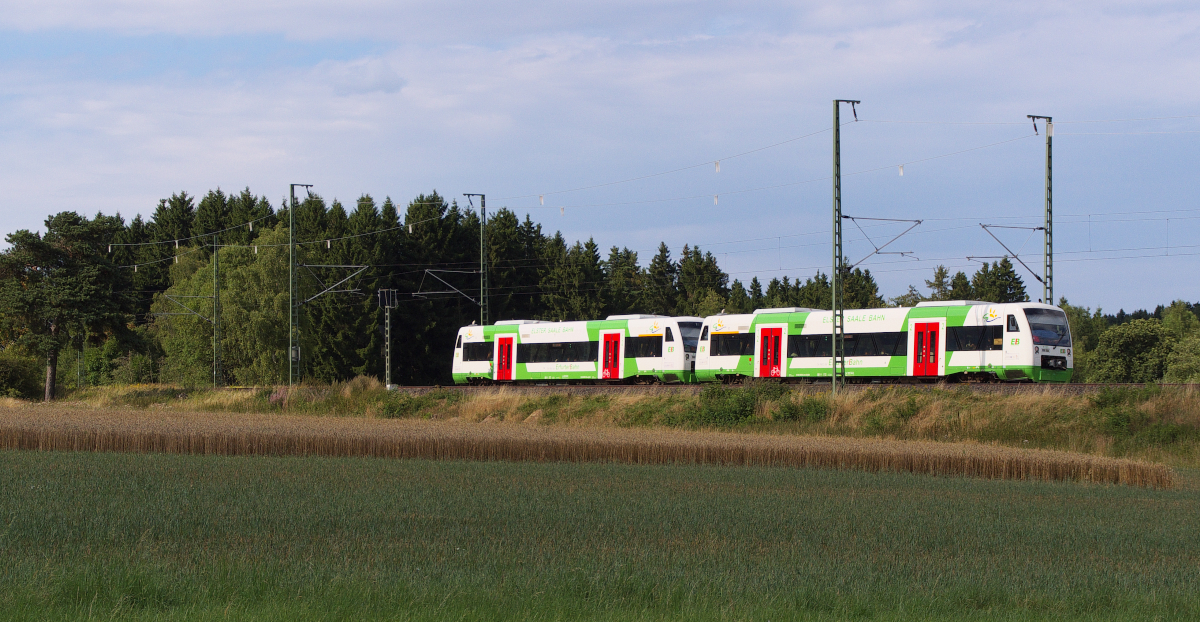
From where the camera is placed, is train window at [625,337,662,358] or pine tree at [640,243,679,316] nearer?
train window at [625,337,662,358]

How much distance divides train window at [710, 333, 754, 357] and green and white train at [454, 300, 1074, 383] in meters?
0.04

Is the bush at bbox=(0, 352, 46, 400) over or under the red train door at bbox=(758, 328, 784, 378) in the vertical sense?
under

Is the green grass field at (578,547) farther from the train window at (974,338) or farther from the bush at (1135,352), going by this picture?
the bush at (1135,352)

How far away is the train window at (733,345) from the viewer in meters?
42.2

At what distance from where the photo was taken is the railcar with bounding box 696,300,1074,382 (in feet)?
116

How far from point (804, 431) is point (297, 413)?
994 inches

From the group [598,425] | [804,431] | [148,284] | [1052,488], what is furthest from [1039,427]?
[148,284]

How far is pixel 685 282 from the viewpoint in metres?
105

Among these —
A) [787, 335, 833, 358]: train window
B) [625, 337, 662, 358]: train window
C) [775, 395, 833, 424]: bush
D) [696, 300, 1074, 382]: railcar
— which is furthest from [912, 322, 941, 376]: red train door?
[625, 337, 662, 358]: train window

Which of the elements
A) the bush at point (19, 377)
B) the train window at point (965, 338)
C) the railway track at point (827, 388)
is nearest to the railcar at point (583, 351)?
the railway track at point (827, 388)

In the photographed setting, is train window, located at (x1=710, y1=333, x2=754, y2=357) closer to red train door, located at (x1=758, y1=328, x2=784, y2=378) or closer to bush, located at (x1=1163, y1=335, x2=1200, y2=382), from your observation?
red train door, located at (x1=758, y1=328, x2=784, y2=378)

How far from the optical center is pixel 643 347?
45.7m

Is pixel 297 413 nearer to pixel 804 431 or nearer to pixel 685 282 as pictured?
pixel 804 431

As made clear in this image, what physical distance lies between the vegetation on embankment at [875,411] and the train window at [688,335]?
164 inches
